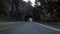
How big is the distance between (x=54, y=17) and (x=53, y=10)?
1.78 meters

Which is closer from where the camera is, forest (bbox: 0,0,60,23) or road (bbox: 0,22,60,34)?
road (bbox: 0,22,60,34)

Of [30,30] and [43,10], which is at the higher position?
[43,10]

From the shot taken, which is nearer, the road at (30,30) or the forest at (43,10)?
the road at (30,30)

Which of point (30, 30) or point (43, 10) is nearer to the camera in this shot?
point (30, 30)

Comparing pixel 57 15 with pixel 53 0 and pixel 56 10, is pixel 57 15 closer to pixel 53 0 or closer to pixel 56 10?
pixel 56 10

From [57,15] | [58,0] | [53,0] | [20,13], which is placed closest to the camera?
[58,0]

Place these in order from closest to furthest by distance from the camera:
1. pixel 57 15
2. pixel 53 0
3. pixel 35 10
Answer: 1. pixel 53 0
2. pixel 57 15
3. pixel 35 10

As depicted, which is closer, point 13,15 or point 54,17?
point 54,17

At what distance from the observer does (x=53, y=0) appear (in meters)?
37.3

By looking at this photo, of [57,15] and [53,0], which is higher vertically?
[53,0]

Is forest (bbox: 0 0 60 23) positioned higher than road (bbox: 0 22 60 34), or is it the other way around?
forest (bbox: 0 0 60 23)

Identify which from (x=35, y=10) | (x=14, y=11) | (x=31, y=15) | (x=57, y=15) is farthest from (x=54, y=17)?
(x=31, y=15)

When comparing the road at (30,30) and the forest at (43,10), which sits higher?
the forest at (43,10)

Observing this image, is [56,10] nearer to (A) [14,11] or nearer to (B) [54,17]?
(B) [54,17]
